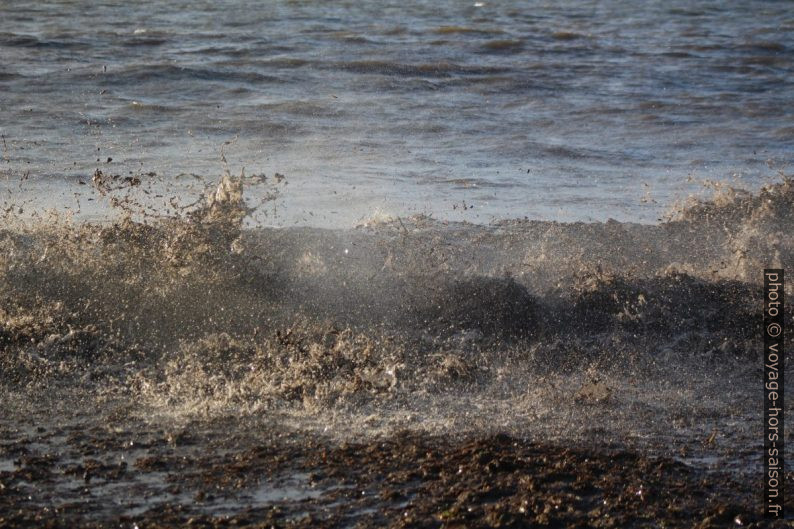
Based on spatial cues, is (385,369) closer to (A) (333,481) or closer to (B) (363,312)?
(B) (363,312)

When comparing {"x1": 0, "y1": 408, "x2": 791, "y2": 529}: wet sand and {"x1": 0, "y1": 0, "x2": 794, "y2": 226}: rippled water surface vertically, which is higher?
{"x1": 0, "y1": 0, "x2": 794, "y2": 226}: rippled water surface

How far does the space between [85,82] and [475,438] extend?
1008 cm

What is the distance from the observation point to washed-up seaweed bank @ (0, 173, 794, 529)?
3770 millimetres

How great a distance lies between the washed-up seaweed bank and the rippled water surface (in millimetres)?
1291

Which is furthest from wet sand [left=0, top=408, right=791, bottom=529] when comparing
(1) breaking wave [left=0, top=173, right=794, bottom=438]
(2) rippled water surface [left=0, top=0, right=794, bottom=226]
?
(2) rippled water surface [left=0, top=0, right=794, bottom=226]

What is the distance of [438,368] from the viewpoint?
536 cm

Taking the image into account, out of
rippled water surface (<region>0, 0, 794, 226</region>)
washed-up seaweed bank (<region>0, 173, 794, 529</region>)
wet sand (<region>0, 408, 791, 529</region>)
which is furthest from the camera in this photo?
rippled water surface (<region>0, 0, 794, 226</region>)

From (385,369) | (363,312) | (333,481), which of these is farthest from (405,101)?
(333,481)

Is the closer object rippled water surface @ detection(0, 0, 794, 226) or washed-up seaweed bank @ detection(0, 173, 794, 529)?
washed-up seaweed bank @ detection(0, 173, 794, 529)

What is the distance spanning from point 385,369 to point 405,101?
7.94m

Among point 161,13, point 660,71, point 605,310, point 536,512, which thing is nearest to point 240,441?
point 536,512

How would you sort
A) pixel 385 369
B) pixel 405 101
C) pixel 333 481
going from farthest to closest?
pixel 405 101 → pixel 385 369 → pixel 333 481

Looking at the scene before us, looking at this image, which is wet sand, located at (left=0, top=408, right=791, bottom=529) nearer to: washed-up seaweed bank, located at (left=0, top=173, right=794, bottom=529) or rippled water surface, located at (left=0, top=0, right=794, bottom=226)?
washed-up seaweed bank, located at (left=0, top=173, right=794, bottom=529)

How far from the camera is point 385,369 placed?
5.29 m
